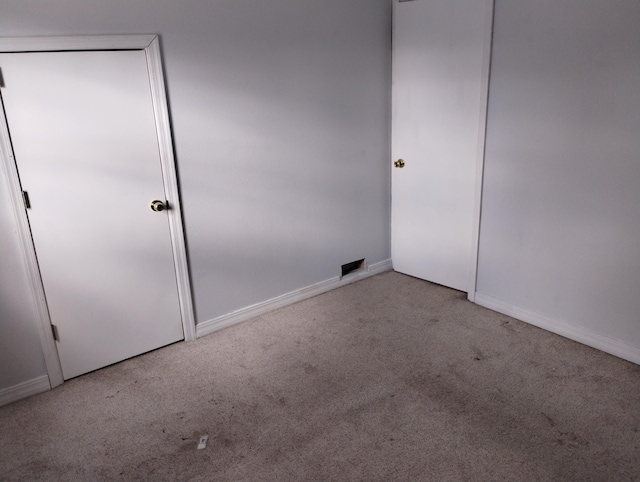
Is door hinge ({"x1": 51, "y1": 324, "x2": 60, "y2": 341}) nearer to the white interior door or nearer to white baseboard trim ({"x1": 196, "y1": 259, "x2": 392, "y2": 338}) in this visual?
white baseboard trim ({"x1": 196, "y1": 259, "x2": 392, "y2": 338})

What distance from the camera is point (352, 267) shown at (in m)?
4.04

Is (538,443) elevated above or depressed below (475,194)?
below

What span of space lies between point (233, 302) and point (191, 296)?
0.33 metres

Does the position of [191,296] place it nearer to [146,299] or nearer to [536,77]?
[146,299]

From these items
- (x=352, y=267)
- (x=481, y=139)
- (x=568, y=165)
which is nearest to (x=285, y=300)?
(x=352, y=267)

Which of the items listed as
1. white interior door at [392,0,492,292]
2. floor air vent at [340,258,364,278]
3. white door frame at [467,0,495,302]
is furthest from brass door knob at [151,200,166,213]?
white door frame at [467,0,495,302]

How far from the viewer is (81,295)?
2672 mm

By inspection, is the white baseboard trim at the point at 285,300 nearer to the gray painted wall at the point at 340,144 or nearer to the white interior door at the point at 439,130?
the gray painted wall at the point at 340,144

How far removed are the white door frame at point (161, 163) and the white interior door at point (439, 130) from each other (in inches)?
76.8

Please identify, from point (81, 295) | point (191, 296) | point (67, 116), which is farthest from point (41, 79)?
point (191, 296)

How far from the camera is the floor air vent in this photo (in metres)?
3.96

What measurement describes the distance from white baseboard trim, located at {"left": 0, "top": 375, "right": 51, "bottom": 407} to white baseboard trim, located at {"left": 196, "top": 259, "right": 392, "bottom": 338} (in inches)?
36.5

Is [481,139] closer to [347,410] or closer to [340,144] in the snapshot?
[340,144]

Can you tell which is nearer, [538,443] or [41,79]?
[538,443]
